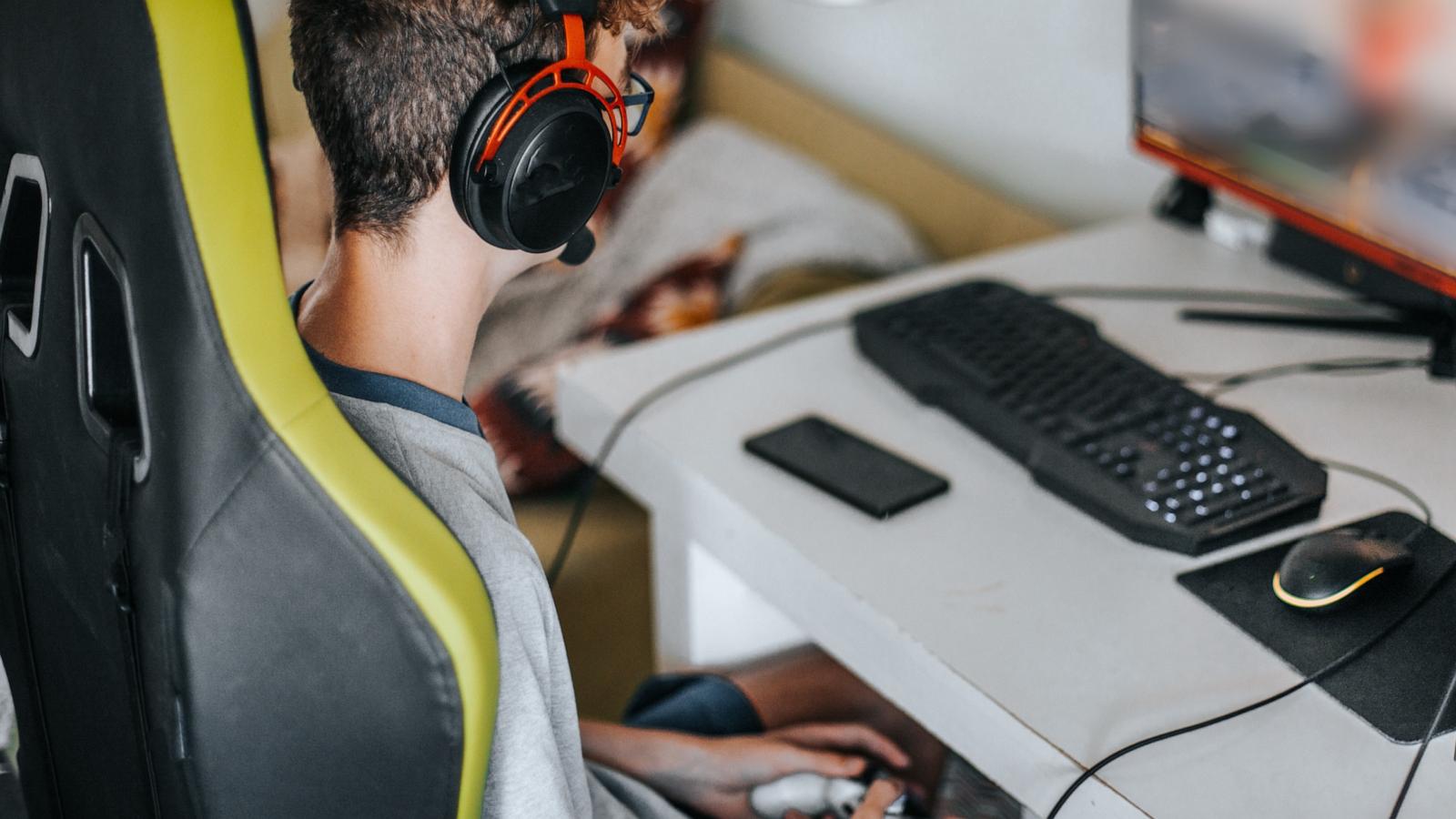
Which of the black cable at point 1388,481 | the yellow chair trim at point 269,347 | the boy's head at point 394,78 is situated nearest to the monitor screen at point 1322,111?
the black cable at point 1388,481

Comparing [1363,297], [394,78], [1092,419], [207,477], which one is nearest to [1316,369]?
[1363,297]

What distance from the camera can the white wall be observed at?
163 centimetres

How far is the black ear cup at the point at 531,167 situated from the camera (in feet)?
2.34

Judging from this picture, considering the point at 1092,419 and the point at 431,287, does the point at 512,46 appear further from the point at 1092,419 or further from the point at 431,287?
the point at 1092,419

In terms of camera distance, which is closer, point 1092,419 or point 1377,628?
point 1377,628

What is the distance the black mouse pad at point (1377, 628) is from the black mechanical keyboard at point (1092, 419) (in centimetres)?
4

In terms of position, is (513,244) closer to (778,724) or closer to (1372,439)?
(778,724)

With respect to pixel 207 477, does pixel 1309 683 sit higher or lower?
lower

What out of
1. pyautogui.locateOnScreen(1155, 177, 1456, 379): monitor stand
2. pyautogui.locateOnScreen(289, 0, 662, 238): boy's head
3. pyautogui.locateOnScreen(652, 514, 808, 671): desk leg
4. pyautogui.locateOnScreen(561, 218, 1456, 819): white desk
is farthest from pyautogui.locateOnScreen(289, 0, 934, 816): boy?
pyautogui.locateOnScreen(1155, 177, 1456, 379): monitor stand

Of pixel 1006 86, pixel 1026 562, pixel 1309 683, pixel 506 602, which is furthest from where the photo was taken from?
pixel 1006 86

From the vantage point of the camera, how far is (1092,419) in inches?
41.6

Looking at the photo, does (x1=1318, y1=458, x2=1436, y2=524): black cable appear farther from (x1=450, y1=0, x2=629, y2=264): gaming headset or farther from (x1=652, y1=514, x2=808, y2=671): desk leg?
(x1=450, y1=0, x2=629, y2=264): gaming headset

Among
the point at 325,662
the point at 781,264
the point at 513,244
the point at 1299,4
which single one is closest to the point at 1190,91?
the point at 1299,4

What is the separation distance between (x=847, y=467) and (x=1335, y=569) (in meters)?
0.34
